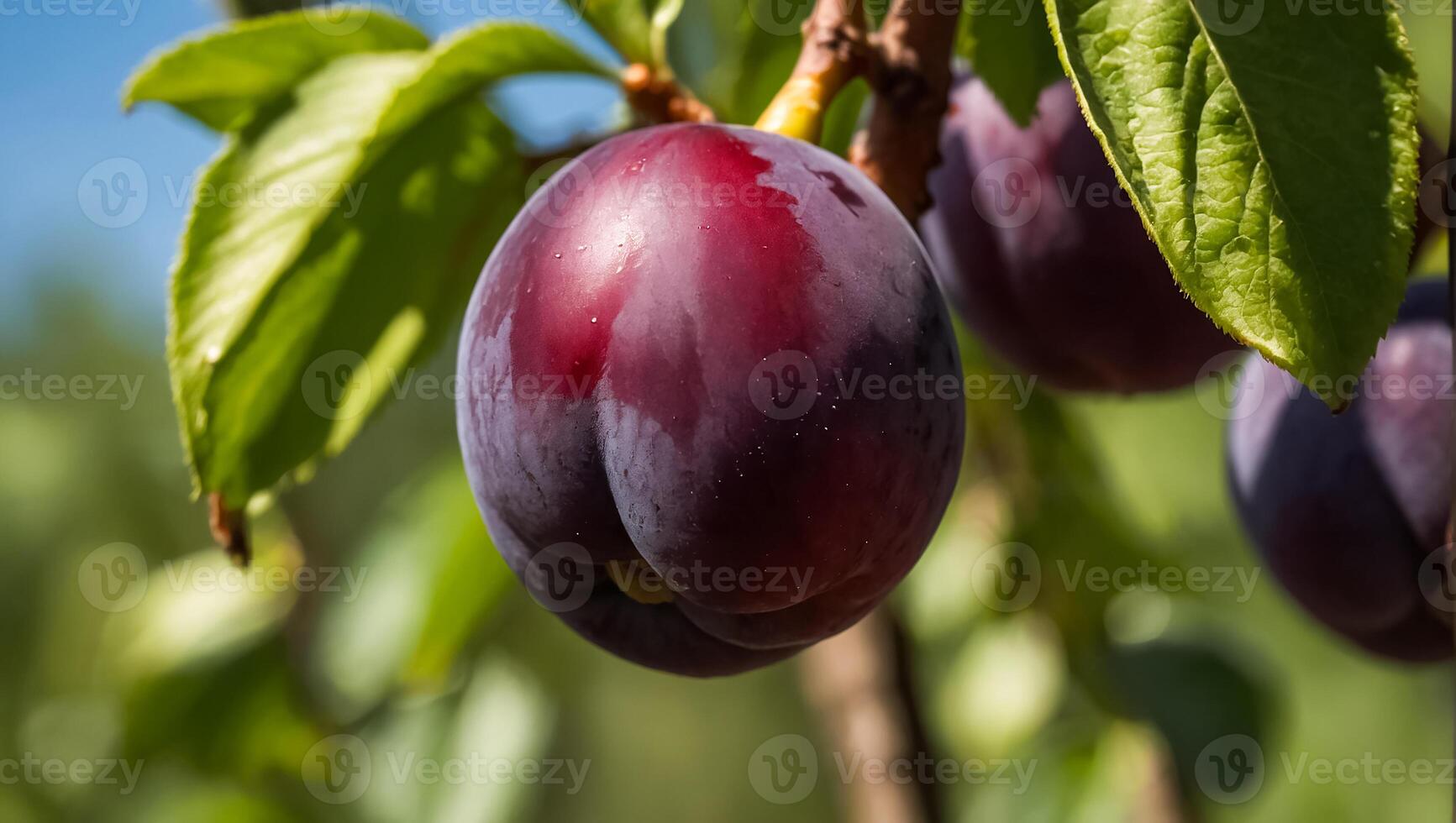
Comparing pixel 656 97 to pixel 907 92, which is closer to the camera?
pixel 907 92

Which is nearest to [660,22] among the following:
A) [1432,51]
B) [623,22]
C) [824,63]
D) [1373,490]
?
[623,22]

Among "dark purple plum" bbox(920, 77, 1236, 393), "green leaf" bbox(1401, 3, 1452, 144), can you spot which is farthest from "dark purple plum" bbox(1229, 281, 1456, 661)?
"green leaf" bbox(1401, 3, 1452, 144)

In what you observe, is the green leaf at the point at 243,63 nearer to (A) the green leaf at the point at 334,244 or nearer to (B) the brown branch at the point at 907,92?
(A) the green leaf at the point at 334,244

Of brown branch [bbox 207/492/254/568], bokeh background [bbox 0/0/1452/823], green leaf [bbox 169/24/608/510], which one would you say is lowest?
bokeh background [bbox 0/0/1452/823]

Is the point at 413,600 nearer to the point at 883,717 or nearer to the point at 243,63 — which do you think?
the point at 883,717

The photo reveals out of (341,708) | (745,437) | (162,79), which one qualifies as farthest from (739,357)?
(341,708)

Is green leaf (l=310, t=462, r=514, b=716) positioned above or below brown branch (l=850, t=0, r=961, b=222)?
below

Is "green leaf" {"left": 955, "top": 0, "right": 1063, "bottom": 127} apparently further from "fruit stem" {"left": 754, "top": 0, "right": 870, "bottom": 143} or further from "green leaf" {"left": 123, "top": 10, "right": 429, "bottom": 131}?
"green leaf" {"left": 123, "top": 10, "right": 429, "bottom": 131}
